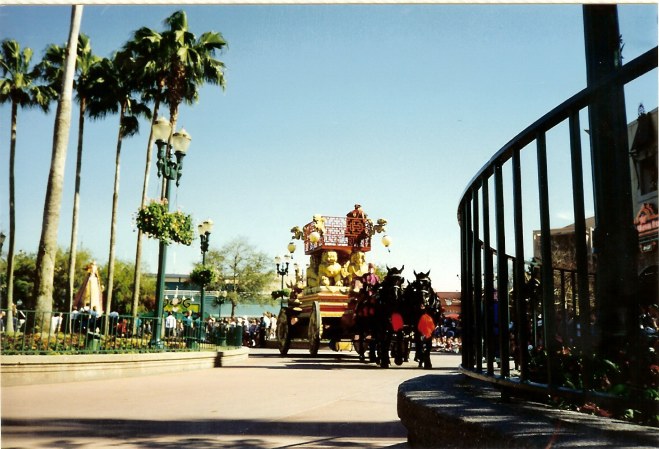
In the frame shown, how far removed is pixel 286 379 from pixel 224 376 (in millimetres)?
1429

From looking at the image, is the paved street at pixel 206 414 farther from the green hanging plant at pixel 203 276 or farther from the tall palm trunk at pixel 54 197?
the green hanging plant at pixel 203 276

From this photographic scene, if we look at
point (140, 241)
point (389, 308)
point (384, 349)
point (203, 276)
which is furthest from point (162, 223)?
point (140, 241)

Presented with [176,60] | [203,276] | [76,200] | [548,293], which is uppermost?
[176,60]

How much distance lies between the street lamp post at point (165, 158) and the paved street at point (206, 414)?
4.25m

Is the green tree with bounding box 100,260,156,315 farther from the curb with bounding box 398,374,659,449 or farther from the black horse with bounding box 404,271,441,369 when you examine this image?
the curb with bounding box 398,374,659,449

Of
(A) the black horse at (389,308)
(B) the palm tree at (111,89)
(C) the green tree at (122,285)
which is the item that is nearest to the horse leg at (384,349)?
(A) the black horse at (389,308)

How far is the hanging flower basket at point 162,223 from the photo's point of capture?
12.2 meters

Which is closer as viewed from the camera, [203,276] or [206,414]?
[206,414]

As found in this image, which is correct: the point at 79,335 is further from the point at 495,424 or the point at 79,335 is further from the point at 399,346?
the point at 495,424

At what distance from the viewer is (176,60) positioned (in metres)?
21.5

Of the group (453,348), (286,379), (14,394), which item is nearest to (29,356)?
(14,394)

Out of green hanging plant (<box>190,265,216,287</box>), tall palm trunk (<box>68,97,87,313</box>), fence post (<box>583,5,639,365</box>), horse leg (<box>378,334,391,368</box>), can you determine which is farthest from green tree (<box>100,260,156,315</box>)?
fence post (<box>583,5,639,365</box>)

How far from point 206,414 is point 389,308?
245 inches

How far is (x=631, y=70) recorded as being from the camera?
188cm
